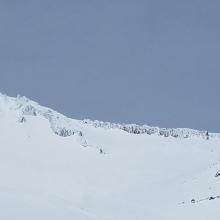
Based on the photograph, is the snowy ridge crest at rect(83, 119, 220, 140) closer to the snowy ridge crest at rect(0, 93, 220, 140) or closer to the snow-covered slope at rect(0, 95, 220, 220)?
the snowy ridge crest at rect(0, 93, 220, 140)

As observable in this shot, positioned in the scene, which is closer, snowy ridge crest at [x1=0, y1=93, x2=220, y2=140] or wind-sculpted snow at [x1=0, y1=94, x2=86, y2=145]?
wind-sculpted snow at [x1=0, y1=94, x2=86, y2=145]

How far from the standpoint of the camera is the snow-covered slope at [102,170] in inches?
1147

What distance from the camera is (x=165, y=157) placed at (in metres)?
53.3

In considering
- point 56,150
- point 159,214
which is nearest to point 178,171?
point 56,150

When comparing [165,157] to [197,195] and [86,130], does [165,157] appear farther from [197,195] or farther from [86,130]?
[197,195]

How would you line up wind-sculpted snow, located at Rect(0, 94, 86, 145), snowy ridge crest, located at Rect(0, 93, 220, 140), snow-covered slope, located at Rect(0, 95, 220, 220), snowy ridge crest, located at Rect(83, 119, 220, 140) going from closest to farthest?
snow-covered slope, located at Rect(0, 95, 220, 220) < wind-sculpted snow, located at Rect(0, 94, 86, 145) < snowy ridge crest, located at Rect(0, 93, 220, 140) < snowy ridge crest, located at Rect(83, 119, 220, 140)

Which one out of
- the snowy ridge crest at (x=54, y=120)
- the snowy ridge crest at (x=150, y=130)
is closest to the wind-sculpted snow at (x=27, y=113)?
the snowy ridge crest at (x=54, y=120)

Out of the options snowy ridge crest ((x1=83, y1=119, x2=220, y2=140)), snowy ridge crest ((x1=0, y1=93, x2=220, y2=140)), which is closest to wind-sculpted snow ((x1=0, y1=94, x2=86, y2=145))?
snowy ridge crest ((x1=0, y1=93, x2=220, y2=140))

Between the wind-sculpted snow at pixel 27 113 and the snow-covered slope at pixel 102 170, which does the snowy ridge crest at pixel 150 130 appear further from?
the wind-sculpted snow at pixel 27 113

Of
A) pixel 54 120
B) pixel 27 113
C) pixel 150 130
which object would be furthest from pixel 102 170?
pixel 150 130

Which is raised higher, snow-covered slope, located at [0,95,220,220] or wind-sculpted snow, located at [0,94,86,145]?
wind-sculpted snow, located at [0,94,86,145]

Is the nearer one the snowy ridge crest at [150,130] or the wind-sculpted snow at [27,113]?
the wind-sculpted snow at [27,113]

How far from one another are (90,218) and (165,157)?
33.7 meters

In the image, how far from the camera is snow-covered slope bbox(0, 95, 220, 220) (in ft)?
95.6
